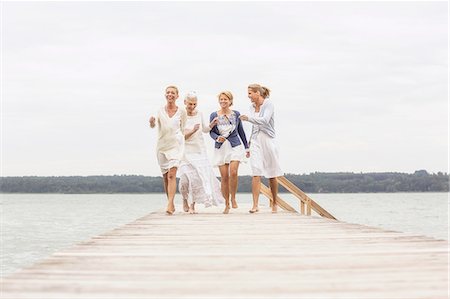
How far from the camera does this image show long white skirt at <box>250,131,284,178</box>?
30.4ft

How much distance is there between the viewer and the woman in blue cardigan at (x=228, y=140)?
9.17 metres

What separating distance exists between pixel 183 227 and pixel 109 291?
3.62 metres

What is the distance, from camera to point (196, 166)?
9.32m

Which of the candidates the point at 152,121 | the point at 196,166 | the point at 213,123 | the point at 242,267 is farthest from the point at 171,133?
the point at 242,267

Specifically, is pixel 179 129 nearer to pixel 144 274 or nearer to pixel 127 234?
pixel 127 234

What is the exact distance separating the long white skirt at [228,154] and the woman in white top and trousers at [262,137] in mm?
151

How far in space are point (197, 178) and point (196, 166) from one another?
183mm

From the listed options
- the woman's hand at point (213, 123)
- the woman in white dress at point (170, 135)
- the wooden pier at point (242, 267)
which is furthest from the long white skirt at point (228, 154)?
the wooden pier at point (242, 267)

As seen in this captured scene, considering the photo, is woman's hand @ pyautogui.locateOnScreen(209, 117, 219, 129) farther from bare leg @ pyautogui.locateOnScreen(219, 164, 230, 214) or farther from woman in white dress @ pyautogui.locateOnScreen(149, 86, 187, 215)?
bare leg @ pyautogui.locateOnScreen(219, 164, 230, 214)

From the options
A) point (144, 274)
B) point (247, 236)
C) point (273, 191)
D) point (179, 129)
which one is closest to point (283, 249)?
point (247, 236)

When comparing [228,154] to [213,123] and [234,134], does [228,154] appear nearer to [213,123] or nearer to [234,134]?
[234,134]

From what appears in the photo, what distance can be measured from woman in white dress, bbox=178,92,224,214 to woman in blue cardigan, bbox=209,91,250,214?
0.42 ft

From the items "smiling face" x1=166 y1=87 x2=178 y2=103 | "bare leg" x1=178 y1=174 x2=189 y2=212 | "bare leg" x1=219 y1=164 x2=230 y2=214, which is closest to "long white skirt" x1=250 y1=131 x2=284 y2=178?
"bare leg" x1=219 y1=164 x2=230 y2=214

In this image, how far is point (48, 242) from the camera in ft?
122
